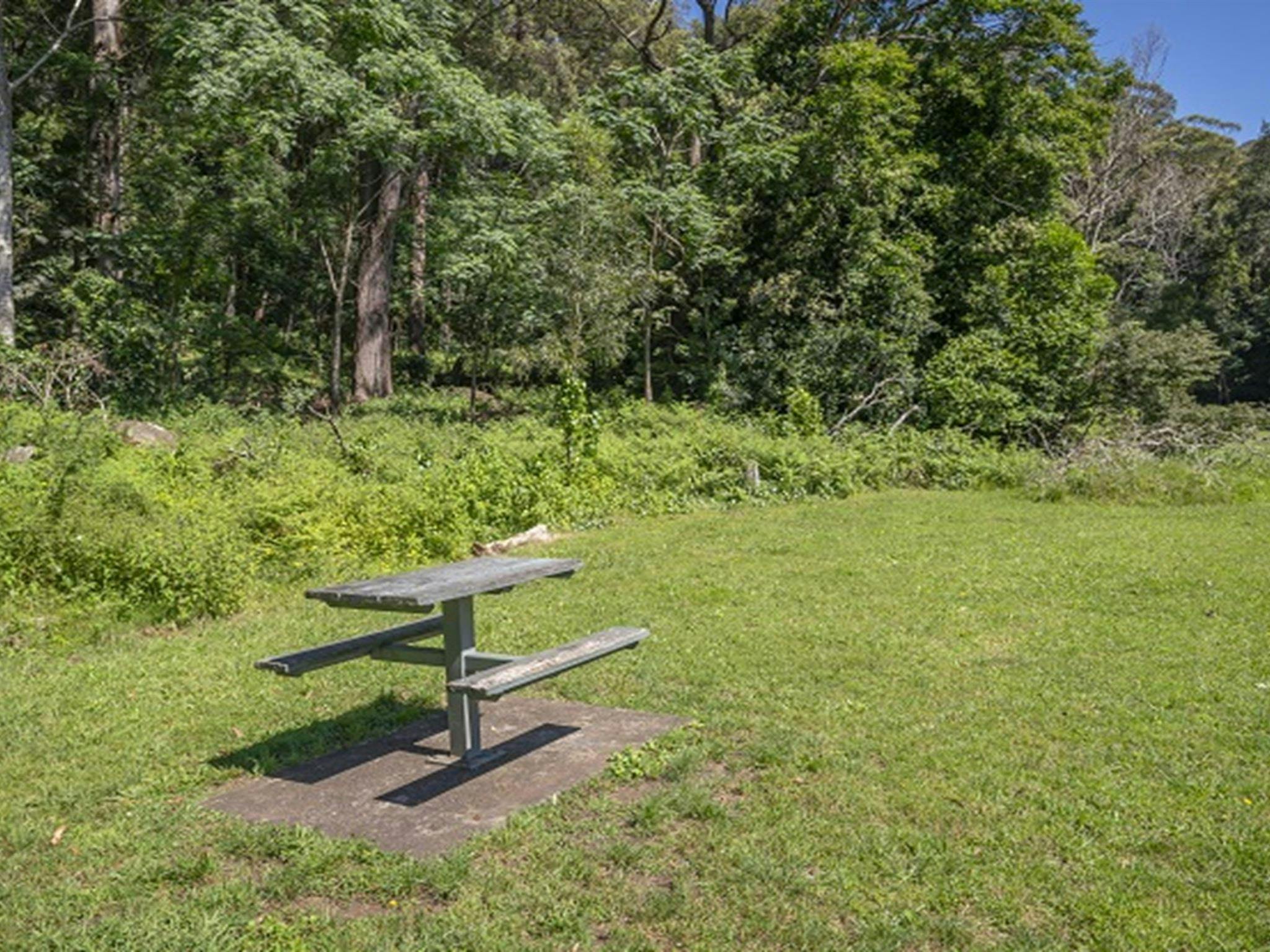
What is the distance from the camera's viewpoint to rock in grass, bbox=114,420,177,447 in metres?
13.0

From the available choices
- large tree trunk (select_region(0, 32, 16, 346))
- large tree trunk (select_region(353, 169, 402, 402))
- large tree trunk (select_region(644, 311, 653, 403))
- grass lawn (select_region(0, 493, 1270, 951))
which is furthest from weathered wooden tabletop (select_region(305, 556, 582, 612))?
large tree trunk (select_region(353, 169, 402, 402))

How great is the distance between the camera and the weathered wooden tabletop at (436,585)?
441cm

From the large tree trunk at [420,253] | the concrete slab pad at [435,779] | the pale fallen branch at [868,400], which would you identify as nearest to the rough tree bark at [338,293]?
the large tree trunk at [420,253]

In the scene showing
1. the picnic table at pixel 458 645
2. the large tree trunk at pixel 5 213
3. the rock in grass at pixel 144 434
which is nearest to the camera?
the picnic table at pixel 458 645

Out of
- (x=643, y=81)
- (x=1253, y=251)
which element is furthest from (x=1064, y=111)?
(x=1253, y=251)

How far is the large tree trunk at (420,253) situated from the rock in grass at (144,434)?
995cm

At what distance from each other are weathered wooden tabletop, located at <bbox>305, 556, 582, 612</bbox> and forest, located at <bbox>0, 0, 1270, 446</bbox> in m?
14.8

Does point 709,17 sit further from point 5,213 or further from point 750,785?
point 750,785

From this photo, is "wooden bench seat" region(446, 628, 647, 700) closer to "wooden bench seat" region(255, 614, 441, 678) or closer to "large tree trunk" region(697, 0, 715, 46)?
"wooden bench seat" region(255, 614, 441, 678)

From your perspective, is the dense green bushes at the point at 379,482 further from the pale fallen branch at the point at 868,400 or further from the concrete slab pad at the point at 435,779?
the concrete slab pad at the point at 435,779

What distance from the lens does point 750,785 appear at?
452 centimetres

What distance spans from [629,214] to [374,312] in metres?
6.36

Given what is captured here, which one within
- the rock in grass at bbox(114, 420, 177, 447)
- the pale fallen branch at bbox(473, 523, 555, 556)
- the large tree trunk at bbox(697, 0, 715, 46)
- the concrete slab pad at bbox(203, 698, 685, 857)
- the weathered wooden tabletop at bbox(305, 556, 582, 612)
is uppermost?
the large tree trunk at bbox(697, 0, 715, 46)

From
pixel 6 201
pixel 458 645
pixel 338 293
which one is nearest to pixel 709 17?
pixel 338 293
